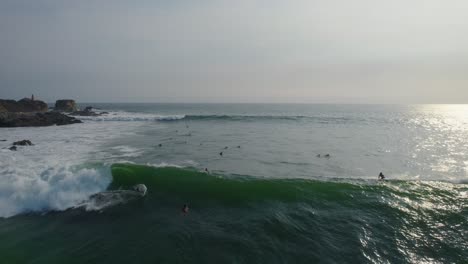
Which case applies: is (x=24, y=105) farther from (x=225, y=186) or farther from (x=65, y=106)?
(x=225, y=186)

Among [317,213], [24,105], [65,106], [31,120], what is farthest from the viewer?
[65,106]

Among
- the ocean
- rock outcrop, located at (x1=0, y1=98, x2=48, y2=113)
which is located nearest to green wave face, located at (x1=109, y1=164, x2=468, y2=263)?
the ocean

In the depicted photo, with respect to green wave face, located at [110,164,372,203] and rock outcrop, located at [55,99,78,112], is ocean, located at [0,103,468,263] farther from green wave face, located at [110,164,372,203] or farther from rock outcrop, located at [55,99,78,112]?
rock outcrop, located at [55,99,78,112]

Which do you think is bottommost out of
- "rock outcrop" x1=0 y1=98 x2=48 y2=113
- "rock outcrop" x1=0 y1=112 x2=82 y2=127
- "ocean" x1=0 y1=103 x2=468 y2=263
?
"ocean" x1=0 y1=103 x2=468 y2=263

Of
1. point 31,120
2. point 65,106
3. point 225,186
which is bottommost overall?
point 225,186

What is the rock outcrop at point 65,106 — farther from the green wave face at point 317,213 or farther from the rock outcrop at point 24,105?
the green wave face at point 317,213

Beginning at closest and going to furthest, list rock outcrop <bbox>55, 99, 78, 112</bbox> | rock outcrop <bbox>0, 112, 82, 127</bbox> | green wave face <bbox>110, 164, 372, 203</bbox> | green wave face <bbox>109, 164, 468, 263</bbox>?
1. green wave face <bbox>109, 164, 468, 263</bbox>
2. green wave face <bbox>110, 164, 372, 203</bbox>
3. rock outcrop <bbox>0, 112, 82, 127</bbox>
4. rock outcrop <bbox>55, 99, 78, 112</bbox>

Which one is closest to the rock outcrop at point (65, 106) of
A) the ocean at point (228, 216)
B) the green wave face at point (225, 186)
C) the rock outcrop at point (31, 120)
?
the rock outcrop at point (31, 120)

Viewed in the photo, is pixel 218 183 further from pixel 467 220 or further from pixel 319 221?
pixel 467 220

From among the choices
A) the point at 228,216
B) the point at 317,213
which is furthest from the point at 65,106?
the point at 317,213

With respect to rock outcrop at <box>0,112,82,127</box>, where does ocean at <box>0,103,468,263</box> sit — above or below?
below

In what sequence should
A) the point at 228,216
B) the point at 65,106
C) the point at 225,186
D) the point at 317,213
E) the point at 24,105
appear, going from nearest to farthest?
the point at 228,216
the point at 317,213
the point at 225,186
the point at 24,105
the point at 65,106
